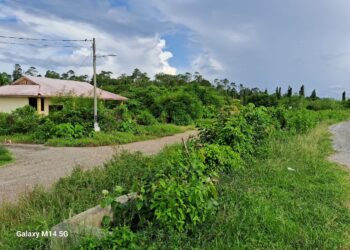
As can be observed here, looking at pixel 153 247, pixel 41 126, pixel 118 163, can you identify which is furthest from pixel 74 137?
pixel 153 247

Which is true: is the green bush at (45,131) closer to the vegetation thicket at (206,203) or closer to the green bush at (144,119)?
the green bush at (144,119)

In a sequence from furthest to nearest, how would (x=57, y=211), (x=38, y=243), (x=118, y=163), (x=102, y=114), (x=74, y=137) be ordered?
1. (x=102, y=114)
2. (x=74, y=137)
3. (x=118, y=163)
4. (x=57, y=211)
5. (x=38, y=243)

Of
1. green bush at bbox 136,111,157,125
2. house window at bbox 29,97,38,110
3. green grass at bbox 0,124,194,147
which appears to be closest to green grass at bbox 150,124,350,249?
green grass at bbox 0,124,194,147

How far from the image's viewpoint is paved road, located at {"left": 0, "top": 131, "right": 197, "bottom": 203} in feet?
24.2

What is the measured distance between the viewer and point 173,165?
4156 mm

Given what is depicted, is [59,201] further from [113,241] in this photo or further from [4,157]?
[4,157]

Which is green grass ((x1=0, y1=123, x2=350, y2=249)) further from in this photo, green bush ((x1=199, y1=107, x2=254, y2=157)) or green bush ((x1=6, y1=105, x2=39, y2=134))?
green bush ((x1=6, y1=105, x2=39, y2=134))

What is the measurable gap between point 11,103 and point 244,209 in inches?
994

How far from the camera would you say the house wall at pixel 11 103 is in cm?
2483

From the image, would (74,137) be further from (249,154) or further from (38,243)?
(38,243)

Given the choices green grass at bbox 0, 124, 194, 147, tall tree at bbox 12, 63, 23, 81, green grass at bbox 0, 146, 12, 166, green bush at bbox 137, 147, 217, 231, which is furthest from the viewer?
tall tree at bbox 12, 63, 23, 81

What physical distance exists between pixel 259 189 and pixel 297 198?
63 cm

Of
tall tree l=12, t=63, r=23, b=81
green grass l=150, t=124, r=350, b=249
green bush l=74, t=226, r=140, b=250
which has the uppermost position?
tall tree l=12, t=63, r=23, b=81

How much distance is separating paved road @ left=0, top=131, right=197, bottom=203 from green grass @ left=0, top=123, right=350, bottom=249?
3.69ft
